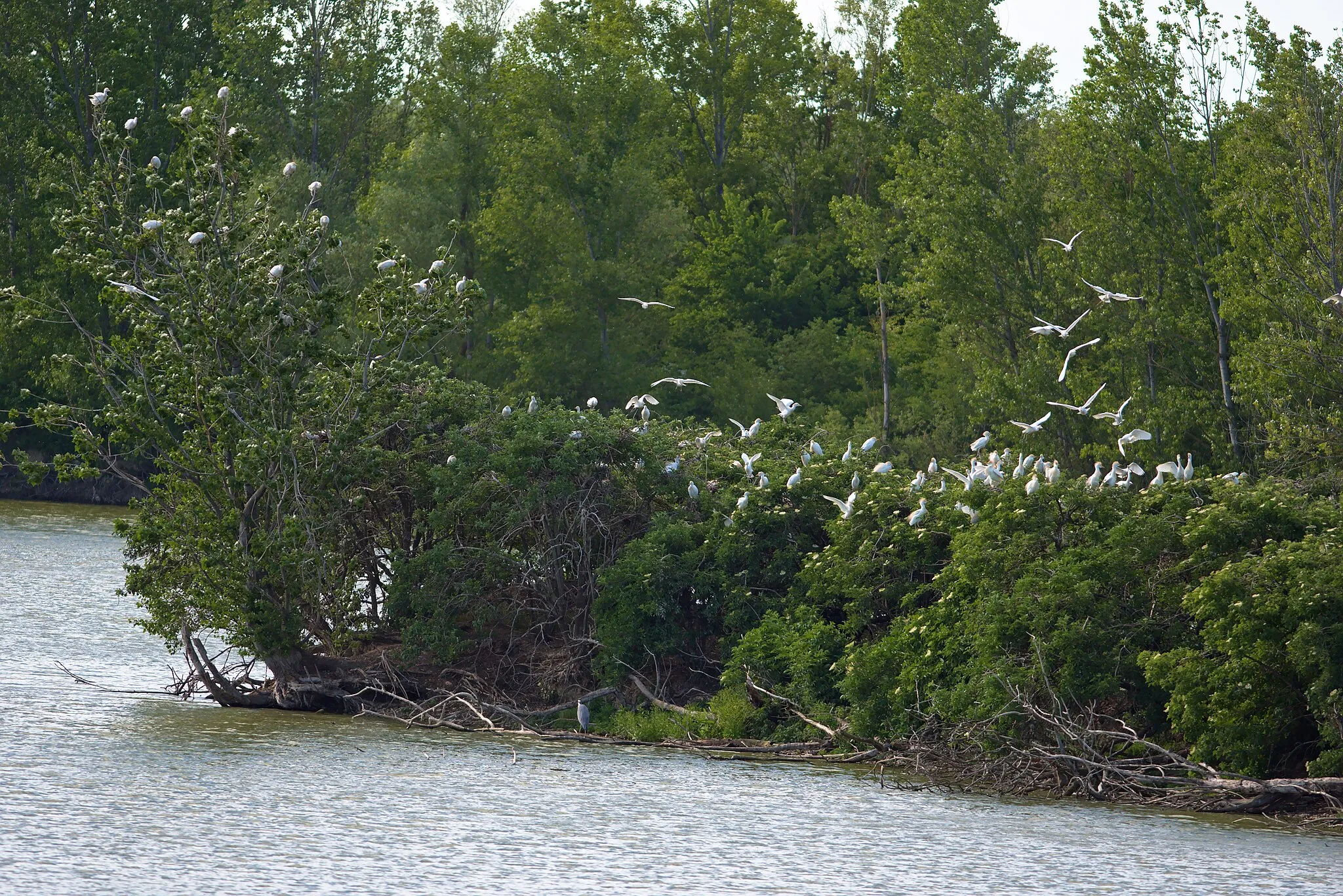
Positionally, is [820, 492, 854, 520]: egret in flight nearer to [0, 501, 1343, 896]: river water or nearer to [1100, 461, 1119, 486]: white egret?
[1100, 461, 1119, 486]: white egret

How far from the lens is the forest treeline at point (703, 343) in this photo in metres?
13.8

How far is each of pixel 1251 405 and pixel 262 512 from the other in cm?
1941

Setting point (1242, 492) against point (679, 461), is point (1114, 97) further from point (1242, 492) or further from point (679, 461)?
point (1242, 492)

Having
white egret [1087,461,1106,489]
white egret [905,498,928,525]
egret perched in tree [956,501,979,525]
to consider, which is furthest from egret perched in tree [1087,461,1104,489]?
white egret [905,498,928,525]

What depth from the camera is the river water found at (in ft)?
33.8

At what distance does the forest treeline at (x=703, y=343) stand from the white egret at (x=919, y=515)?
0.11 meters

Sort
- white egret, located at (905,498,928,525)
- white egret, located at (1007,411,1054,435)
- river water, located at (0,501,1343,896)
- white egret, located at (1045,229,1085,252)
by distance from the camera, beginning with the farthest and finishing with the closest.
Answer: white egret, located at (1045,229,1085,252), white egret, located at (1007,411,1054,435), white egret, located at (905,498,928,525), river water, located at (0,501,1343,896)

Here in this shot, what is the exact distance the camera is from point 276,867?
10305 millimetres

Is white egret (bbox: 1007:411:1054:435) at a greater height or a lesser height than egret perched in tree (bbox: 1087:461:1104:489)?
greater

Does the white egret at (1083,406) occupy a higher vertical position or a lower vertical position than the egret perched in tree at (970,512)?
higher

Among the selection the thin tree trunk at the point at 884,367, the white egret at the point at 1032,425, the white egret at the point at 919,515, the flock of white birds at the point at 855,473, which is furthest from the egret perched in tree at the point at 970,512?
the thin tree trunk at the point at 884,367

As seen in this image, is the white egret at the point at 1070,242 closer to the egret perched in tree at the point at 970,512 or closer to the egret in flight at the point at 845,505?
the egret in flight at the point at 845,505

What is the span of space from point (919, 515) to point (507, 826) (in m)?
4.89

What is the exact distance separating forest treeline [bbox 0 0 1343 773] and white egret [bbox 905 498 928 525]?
0.11 meters
